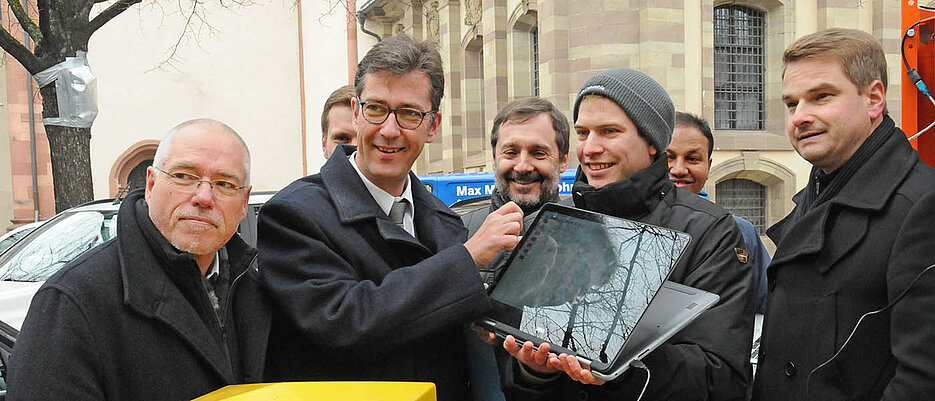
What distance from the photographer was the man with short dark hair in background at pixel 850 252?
176 centimetres

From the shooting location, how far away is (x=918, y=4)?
3316 millimetres

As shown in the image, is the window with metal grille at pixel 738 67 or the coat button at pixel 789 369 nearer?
the coat button at pixel 789 369

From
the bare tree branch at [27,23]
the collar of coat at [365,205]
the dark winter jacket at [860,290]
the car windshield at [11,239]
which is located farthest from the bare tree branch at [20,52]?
the dark winter jacket at [860,290]

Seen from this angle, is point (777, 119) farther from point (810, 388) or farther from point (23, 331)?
point (23, 331)

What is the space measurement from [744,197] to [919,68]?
11117mm

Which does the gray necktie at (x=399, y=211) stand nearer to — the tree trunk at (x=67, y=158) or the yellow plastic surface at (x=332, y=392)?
the yellow plastic surface at (x=332, y=392)

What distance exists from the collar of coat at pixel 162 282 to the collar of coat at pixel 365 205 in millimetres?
439

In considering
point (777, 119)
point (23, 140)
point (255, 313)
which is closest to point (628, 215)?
point (255, 313)

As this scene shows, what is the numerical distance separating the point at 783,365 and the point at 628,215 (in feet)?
1.93

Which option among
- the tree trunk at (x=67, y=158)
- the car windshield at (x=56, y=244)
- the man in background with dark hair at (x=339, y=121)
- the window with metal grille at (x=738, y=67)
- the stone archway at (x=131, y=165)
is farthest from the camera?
the stone archway at (x=131, y=165)

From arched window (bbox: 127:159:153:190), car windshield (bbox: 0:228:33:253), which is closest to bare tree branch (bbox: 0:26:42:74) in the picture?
car windshield (bbox: 0:228:33:253)

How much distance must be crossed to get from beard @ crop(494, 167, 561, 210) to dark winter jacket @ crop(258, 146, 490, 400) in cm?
100

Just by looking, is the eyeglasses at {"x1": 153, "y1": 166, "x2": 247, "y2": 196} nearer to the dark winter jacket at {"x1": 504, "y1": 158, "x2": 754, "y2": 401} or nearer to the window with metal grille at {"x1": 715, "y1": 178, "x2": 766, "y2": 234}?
the dark winter jacket at {"x1": 504, "y1": 158, "x2": 754, "y2": 401}

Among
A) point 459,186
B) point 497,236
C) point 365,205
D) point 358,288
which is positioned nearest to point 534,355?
point 497,236
